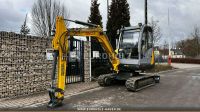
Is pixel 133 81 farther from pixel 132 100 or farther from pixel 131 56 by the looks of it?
pixel 132 100

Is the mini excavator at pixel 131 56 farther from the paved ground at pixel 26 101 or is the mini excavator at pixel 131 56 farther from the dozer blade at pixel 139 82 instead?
the paved ground at pixel 26 101

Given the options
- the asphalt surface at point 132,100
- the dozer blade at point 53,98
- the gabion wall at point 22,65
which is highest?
the gabion wall at point 22,65

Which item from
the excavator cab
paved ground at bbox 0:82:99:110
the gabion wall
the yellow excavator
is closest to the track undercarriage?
the yellow excavator

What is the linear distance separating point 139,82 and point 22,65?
525 cm

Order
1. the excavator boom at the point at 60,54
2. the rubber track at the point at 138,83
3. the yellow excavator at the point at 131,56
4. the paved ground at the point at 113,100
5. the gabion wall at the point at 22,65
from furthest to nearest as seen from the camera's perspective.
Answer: the yellow excavator at the point at 131,56 → the rubber track at the point at 138,83 → the gabion wall at the point at 22,65 → the paved ground at the point at 113,100 → the excavator boom at the point at 60,54

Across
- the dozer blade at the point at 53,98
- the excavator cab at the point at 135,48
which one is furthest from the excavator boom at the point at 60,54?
the excavator cab at the point at 135,48

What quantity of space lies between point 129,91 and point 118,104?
10.0ft

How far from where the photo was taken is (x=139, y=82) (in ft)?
44.3

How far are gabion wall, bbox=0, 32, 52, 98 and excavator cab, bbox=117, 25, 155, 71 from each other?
3683 millimetres

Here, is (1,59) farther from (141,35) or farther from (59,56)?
(141,35)

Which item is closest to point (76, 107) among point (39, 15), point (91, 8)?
Result: point (91, 8)

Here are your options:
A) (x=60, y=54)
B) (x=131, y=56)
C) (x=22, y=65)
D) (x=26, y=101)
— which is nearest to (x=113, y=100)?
(x=60, y=54)

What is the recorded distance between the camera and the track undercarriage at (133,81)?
42.0 ft

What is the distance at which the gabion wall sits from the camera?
10.8 m
